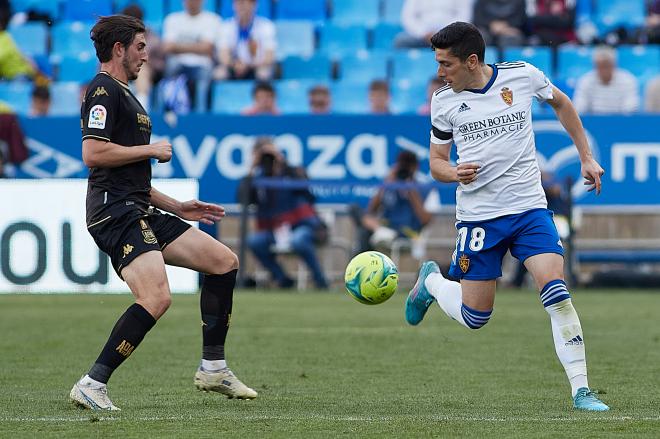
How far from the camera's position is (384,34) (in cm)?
2161

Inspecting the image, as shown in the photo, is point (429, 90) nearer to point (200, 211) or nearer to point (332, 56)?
point (332, 56)

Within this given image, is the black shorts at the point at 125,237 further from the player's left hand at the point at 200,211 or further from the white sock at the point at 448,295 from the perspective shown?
the white sock at the point at 448,295

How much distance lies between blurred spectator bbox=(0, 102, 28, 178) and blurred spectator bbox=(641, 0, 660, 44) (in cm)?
961

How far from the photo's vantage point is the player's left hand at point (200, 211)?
306 inches

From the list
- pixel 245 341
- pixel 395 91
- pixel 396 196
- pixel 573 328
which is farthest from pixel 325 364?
pixel 395 91

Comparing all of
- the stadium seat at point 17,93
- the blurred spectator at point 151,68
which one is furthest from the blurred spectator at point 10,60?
the blurred spectator at point 151,68

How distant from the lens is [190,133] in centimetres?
1758

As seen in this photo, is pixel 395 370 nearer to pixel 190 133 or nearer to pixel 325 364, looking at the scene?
pixel 325 364

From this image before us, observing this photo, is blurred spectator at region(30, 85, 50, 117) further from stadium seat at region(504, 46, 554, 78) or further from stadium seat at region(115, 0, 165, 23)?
stadium seat at region(504, 46, 554, 78)

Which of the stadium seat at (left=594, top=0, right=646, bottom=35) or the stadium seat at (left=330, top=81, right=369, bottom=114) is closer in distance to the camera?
the stadium seat at (left=330, top=81, right=369, bottom=114)

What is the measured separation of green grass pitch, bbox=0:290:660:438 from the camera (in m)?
6.48

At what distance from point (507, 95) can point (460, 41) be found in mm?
428

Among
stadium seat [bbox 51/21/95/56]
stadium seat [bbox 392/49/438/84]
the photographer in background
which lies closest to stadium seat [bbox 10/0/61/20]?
stadium seat [bbox 51/21/95/56]

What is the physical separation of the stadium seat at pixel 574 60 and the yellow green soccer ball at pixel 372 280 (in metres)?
12.5
